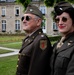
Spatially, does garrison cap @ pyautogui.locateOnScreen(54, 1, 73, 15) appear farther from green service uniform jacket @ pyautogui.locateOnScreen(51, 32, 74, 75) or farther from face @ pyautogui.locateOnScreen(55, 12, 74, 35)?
green service uniform jacket @ pyautogui.locateOnScreen(51, 32, 74, 75)

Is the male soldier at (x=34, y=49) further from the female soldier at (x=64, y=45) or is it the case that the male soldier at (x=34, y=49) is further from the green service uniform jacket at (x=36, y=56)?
the female soldier at (x=64, y=45)

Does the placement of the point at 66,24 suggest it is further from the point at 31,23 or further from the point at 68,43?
the point at 31,23

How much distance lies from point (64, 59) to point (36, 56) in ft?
1.36

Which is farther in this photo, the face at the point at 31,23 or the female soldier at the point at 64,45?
the face at the point at 31,23

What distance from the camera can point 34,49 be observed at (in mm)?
2828

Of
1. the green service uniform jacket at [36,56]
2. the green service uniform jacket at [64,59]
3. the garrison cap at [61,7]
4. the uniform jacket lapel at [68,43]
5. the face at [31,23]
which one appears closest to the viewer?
the green service uniform jacket at [64,59]

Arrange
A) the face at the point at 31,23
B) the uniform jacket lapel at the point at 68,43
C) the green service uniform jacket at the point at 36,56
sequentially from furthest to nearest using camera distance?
the face at the point at 31,23 < the green service uniform jacket at the point at 36,56 < the uniform jacket lapel at the point at 68,43

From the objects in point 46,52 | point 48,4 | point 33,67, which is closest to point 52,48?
point 46,52

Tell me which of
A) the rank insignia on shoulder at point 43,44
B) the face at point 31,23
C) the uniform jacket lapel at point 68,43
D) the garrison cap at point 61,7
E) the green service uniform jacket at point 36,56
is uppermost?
the garrison cap at point 61,7

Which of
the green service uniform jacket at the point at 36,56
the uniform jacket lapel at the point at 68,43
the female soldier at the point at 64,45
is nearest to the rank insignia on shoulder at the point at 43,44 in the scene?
the green service uniform jacket at the point at 36,56

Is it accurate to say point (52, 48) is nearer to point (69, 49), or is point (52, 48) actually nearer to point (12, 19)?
point (69, 49)

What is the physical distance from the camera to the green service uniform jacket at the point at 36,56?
2.75m

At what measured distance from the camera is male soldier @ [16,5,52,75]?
2760 millimetres

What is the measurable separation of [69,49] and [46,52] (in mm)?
328
